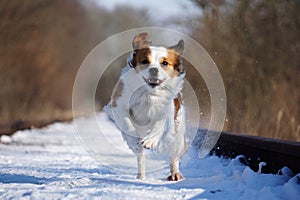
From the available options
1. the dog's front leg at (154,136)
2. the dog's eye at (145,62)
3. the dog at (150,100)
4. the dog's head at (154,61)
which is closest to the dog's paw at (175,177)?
the dog at (150,100)

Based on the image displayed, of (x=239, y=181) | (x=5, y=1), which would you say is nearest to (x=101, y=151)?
(x=239, y=181)

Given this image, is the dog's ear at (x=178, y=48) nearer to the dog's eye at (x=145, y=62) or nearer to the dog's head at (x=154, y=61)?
the dog's head at (x=154, y=61)

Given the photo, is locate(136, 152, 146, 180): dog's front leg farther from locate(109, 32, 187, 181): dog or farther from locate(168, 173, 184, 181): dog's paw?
locate(168, 173, 184, 181): dog's paw

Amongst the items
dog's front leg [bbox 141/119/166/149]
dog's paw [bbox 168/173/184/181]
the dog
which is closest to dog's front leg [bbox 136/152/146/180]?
the dog

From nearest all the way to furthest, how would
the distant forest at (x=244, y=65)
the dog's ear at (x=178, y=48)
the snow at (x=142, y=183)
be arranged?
the snow at (x=142, y=183) → the dog's ear at (x=178, y=48) → the distant forest at (x=244, y=65)

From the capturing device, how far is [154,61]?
5301 millimetres

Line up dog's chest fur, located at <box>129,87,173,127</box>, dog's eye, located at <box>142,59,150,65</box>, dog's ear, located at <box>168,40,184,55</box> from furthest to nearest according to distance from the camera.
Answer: dog's ear, located at <box>168,40,184,55</box>, dog's chest fur, located at <box>129,87,173,127</box>, dog's eye, located at <box>142,59,150,65</box>

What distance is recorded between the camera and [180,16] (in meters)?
16.7

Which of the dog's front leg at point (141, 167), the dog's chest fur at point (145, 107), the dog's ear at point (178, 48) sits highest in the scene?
the dog's ear at point (178, 48)

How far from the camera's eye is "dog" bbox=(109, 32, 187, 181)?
5.38m

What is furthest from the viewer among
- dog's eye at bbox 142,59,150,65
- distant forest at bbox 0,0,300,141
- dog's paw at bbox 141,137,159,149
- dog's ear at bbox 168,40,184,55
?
distant forest at bbox 0,0,300,141

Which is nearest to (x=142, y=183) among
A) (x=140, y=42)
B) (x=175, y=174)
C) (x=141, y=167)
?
(x=141, y=167)

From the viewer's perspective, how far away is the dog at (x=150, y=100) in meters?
5.38

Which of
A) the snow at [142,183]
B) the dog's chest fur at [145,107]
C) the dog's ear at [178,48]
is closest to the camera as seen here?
the snow at [142,183]
